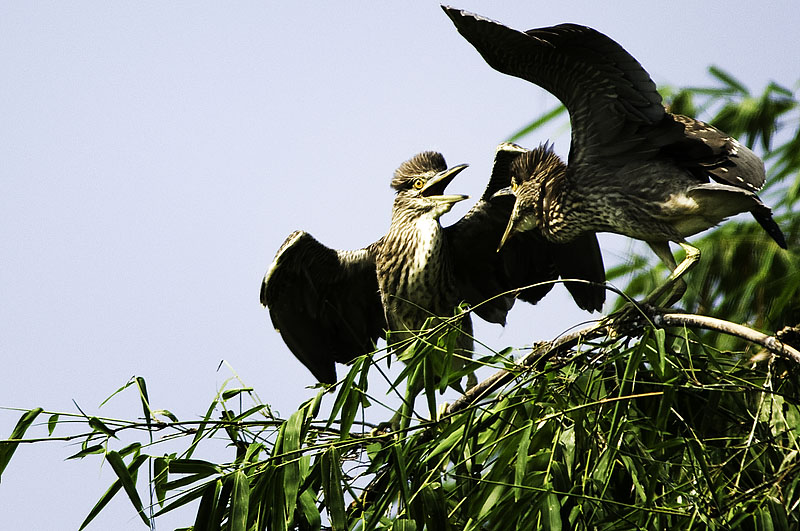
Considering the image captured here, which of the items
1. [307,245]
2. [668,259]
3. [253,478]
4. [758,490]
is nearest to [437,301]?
[307,245]

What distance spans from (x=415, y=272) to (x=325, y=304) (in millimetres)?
590

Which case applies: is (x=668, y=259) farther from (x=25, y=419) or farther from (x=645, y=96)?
(x=25, y=419)

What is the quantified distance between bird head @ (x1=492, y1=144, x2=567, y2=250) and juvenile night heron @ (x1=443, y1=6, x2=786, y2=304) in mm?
172

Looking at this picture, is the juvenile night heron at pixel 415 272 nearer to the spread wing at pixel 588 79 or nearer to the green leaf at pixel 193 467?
the spread wing at pixel 588 79

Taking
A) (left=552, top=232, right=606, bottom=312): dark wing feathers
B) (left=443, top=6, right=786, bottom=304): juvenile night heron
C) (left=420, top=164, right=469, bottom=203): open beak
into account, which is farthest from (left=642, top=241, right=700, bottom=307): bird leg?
(left=420, top=164, right=469, bottom=203): open beak

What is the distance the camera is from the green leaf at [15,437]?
2809 mm

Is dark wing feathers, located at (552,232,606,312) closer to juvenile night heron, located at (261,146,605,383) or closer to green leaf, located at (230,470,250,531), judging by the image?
juvenile night heron, located at (261,146,605,383)

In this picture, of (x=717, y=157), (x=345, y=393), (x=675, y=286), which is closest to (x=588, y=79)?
(x=717, y=157)

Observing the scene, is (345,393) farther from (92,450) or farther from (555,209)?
(555,209)

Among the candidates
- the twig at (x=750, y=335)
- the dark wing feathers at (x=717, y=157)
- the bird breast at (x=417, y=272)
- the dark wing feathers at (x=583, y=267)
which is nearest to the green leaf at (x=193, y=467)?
the twig at (x=750, y=335)

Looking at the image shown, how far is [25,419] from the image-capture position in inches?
111

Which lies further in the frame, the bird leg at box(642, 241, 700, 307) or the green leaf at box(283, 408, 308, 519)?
the bird leg at box(642, 241, 700, 307)

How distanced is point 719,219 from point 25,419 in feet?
8.29

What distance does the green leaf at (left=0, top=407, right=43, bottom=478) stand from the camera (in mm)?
2809
